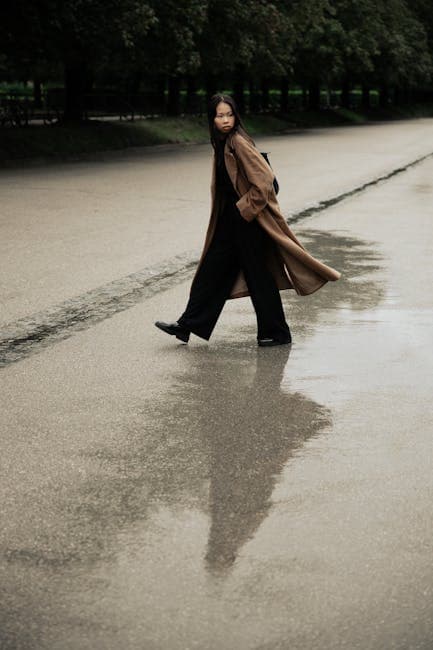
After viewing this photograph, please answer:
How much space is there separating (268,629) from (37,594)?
2.45 ft

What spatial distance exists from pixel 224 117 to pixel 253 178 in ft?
1.37

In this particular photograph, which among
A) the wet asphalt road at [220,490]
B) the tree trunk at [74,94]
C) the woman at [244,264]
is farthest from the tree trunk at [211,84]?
the woman at [244,264]

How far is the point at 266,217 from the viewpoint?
8195 mm

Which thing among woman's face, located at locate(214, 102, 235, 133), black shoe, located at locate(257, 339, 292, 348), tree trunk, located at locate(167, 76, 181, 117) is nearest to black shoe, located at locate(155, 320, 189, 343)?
black shoe, located at locate(257, 339, 292, 348)

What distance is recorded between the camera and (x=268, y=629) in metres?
3.71

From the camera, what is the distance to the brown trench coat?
8.01 m

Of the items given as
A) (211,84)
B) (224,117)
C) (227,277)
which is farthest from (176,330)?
(211,84)

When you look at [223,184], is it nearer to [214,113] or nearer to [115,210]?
[214,113]

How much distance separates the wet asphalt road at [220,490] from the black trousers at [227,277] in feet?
0.57

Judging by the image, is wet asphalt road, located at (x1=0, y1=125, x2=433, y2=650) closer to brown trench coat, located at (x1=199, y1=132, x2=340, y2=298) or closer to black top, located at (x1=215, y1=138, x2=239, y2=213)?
brown trench coat, located at (x1=199, y1=132, x2=340, y2=298)

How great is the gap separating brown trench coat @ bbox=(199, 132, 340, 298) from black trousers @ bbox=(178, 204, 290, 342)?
66 mm

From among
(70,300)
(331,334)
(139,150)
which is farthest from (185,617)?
(139,150)

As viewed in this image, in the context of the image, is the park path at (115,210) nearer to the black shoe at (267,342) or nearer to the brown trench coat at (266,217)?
the black shoe at (267,342)

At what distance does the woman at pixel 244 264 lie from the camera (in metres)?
8.17
